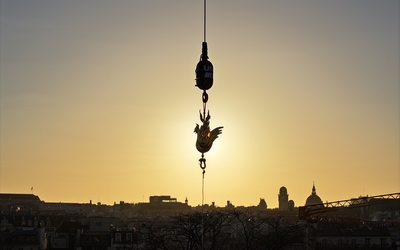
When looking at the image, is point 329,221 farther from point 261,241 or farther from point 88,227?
point 261,241

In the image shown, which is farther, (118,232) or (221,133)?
(118,232)

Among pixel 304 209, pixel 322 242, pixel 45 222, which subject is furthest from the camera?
pixel 45 222

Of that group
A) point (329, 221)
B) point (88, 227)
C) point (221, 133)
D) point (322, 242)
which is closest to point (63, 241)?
point (88, 227)

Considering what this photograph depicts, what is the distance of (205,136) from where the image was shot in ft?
86.6

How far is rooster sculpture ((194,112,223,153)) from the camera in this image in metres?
26.3

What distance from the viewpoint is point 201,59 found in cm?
2650

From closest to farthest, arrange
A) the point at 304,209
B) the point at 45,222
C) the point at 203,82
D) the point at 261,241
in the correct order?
1. the point at 203,82
2. the point at 261,241
3. the point at 304,209
4. the point at 45,222

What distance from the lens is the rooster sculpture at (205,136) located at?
2633 cm

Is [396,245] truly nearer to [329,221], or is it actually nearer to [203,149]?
[329,221]

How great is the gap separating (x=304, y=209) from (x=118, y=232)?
4222 cm

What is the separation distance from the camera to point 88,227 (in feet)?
334

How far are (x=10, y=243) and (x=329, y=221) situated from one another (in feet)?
180

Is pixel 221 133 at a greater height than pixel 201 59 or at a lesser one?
lesser

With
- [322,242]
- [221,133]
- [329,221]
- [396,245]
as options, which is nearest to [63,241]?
[322,242]
